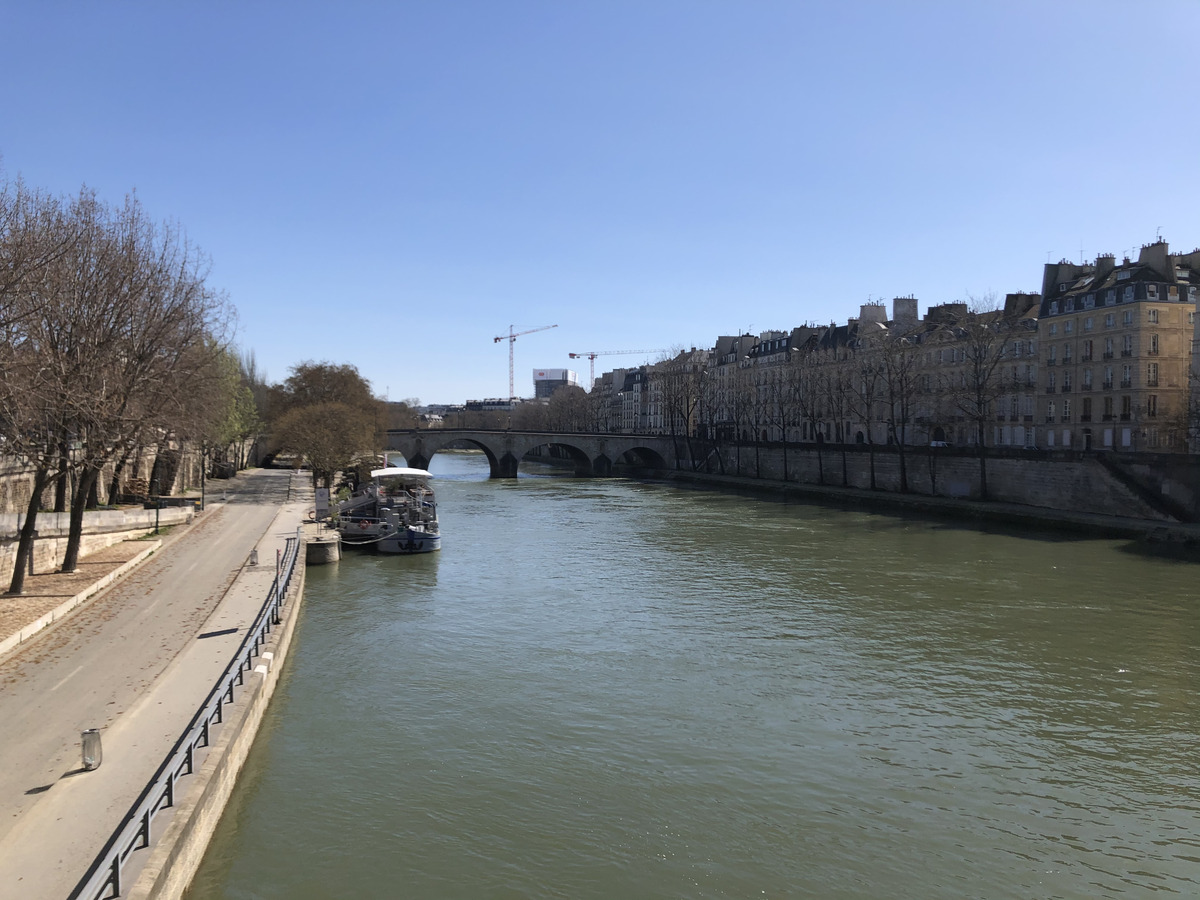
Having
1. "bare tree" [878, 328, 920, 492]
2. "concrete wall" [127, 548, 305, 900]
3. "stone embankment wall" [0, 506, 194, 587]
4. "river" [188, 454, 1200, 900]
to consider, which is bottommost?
"river" [188, 454, 1200, 900]

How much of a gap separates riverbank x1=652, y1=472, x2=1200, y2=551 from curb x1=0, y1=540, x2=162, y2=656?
37.0 metres

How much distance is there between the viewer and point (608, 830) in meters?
11.6

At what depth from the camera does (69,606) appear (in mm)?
19891

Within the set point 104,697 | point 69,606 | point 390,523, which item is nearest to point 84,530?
point 390,523

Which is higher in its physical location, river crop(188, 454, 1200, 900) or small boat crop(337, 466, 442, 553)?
small boat crop(337, 466, 442, 553)

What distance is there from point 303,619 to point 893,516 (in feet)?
114

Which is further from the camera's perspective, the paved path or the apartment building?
the apartment building

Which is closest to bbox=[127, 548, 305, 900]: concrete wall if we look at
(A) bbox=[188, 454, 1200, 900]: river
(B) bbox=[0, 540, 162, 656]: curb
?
(A) bbox=[188, 454, 1200, 900]: river

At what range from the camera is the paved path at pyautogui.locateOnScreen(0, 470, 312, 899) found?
903 centimetres

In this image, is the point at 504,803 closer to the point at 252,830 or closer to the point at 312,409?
the point at 252,830

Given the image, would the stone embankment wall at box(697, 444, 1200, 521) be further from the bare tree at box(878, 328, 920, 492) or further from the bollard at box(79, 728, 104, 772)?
the bollard at box(79, 728, 104, 772)

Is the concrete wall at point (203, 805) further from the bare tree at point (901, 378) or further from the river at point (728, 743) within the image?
the bare tree at point (901, 378)

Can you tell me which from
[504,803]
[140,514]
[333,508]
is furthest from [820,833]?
[333,508]

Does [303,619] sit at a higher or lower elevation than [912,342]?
lower
